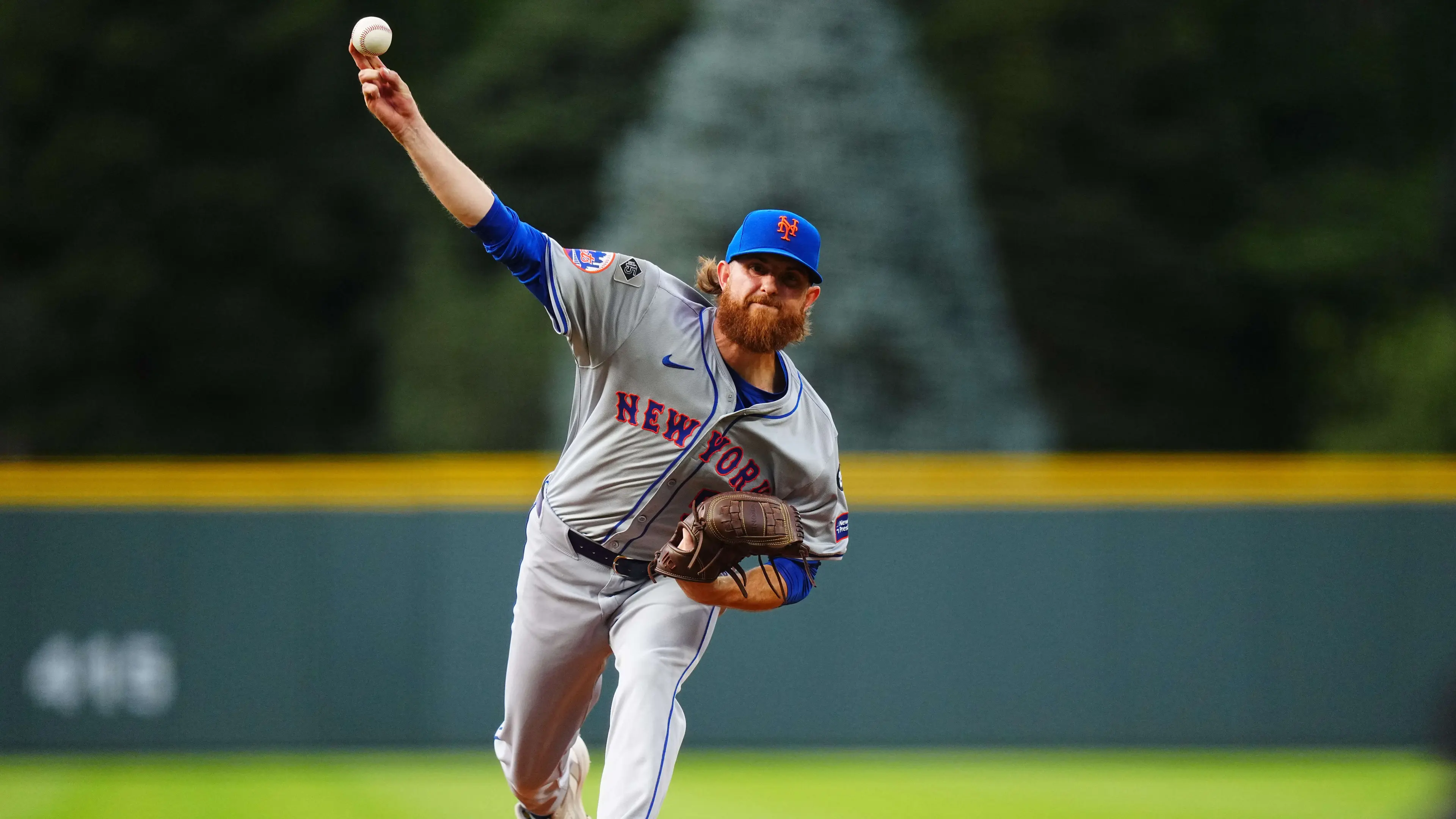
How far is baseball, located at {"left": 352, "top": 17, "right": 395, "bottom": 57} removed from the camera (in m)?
3.88

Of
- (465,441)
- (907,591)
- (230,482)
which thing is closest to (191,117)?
(465,441)

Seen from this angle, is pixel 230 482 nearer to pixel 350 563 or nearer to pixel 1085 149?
pixel 350 563

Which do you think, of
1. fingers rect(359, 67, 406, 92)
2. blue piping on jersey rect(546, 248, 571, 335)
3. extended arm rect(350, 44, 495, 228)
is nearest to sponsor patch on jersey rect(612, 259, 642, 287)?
blue piping on jersey rect(546, 248, 571, 335)

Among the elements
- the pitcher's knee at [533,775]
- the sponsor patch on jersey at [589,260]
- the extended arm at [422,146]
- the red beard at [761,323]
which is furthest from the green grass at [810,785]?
the extended arm at [422,146]

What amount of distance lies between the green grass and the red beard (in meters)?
3.25

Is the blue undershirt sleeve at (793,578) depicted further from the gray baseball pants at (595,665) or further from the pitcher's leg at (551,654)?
the pitcher's leg at (551,654)

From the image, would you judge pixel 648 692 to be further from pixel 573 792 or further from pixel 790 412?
pixel 573 792

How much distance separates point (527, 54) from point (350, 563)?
1303 cm

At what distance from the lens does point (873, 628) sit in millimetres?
8773

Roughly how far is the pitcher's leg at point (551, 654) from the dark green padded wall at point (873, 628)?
12.9 feet

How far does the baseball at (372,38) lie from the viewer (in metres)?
3.88

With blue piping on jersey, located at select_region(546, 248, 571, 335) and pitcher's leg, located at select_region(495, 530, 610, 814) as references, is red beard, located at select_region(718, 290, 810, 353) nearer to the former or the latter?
blue piping on jersey, located at select_region(546, 248, 571, 335)

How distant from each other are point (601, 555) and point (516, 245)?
3.12 feet

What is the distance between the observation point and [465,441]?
17516mm
